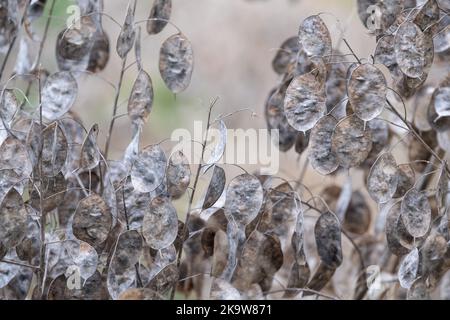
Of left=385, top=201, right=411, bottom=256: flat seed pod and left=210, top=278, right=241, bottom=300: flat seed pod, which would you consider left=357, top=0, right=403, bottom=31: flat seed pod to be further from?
left=210, top=278, right=241, bottom=300: flat seed pod

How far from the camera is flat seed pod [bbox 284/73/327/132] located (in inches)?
55.6

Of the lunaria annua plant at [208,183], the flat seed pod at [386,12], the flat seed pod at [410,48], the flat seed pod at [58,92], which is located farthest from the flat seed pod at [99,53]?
the flat seed pod at [410,48]

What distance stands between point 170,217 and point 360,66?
16.7 inches

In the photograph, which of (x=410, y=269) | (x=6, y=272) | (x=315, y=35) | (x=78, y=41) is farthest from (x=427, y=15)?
(x=6, y=272)

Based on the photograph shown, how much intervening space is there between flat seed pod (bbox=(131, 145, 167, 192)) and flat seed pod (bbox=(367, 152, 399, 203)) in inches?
15.1

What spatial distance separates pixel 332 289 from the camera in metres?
2.25

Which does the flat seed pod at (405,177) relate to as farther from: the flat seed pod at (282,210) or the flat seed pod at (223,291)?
the flat seed pod at (223,291)

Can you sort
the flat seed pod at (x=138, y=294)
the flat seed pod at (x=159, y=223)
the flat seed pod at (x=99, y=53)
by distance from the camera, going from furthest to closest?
the flat seed pod at (x=99, y=53) < the flat seed pod at (x=159, y=223) < the flat seed pod at (x=138, y=294)

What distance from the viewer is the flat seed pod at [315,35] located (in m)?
1.46

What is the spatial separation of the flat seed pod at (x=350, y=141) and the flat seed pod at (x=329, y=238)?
18cm

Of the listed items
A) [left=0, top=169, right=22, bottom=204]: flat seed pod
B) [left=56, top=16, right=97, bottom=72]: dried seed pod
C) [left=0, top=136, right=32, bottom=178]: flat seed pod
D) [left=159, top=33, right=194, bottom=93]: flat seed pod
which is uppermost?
[left=56, top=16, right=97, bottom=72]: dried seed pod

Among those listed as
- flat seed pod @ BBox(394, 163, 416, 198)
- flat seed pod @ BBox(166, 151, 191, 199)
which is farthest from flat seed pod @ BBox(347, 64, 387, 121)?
flat seed pod @ BBox(166, 151, 191, 199)

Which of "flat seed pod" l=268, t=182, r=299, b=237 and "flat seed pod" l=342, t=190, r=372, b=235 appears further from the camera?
"flat seed pod" l=342, t=190, r=372, b=235

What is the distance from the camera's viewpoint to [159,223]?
137cm
